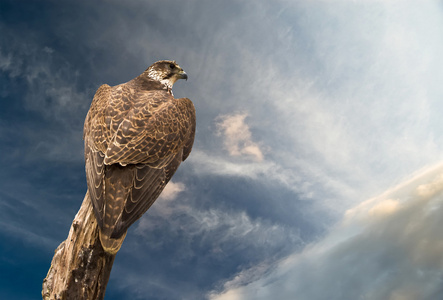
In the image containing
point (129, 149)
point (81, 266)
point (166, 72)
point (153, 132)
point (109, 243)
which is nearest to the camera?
point (109, 243)

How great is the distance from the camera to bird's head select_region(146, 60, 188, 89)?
352 inches

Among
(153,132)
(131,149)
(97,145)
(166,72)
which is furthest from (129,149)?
(166,72)

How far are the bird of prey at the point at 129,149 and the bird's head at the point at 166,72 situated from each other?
4.53 feet

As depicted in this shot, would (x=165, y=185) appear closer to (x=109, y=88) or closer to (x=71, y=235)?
(x=71, y=235)

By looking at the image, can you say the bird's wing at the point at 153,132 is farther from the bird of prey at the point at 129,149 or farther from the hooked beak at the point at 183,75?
the hooked beak at the point at 183,75

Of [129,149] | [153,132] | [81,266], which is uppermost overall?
[153,132]

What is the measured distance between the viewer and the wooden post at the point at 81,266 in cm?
525

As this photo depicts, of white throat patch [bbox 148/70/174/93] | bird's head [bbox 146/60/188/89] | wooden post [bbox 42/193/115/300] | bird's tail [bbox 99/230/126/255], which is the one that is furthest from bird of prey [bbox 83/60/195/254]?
bird's head [bbox 146/60/188/89]

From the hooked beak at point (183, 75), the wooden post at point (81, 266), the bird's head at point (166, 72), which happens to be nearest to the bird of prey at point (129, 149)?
the wooden post at point (81, 266)

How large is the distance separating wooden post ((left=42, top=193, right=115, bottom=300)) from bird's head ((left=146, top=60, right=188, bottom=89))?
458 centimetres

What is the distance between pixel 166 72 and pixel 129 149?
13.5 ft

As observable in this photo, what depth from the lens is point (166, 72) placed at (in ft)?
29.8

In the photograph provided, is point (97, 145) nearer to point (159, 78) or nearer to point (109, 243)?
point (109, 243)

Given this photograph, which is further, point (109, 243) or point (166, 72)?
point (166, 72)
